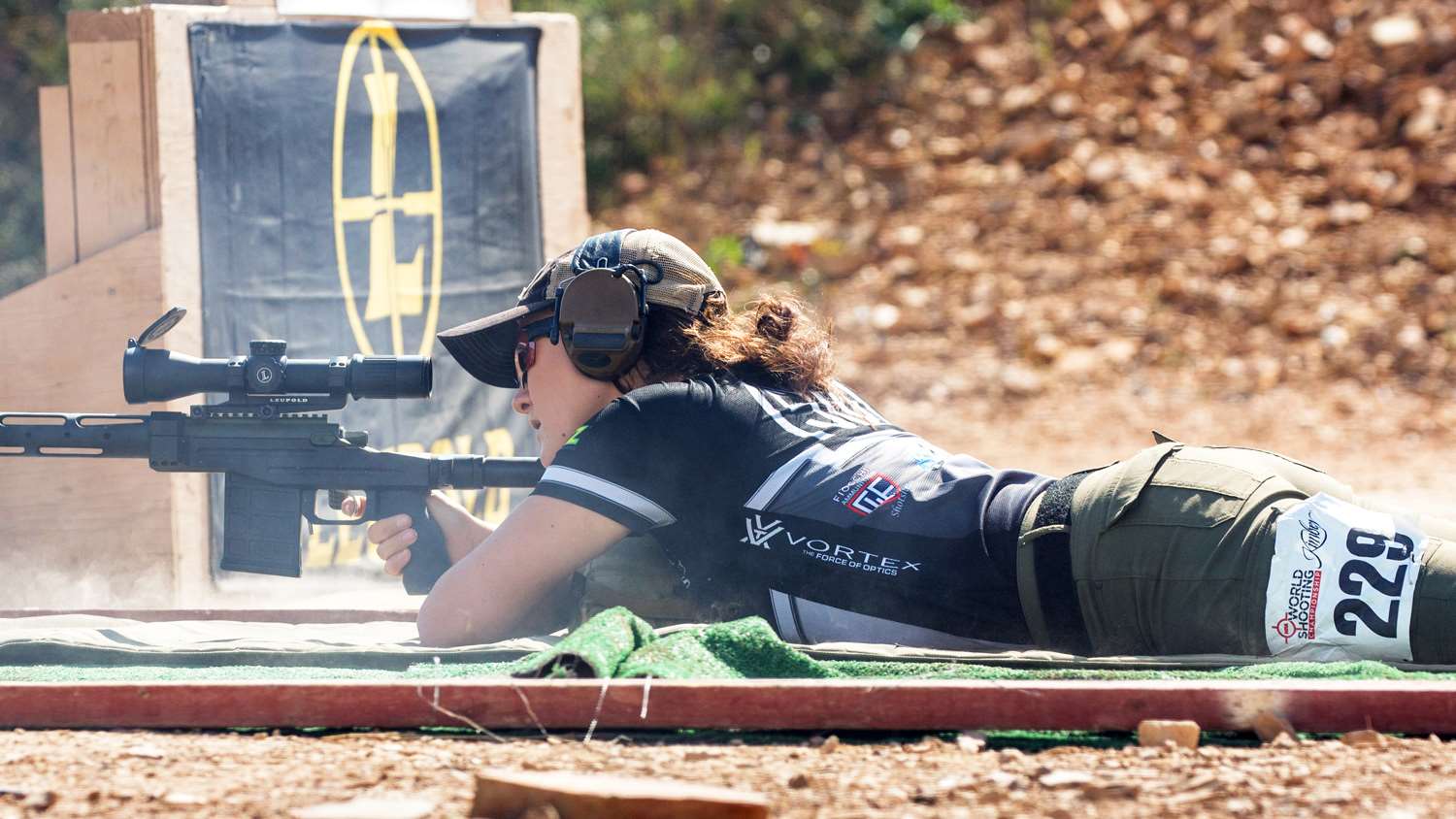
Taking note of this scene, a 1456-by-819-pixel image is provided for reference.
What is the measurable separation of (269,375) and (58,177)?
172cm

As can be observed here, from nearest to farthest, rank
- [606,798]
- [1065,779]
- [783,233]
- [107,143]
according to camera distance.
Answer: [606,798] → [1065,779] → [107,143] → [783,233]

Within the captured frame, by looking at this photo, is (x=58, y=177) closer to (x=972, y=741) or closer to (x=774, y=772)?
(x=774, y=772)

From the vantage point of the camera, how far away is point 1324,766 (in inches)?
91.7

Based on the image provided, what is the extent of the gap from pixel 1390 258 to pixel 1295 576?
8415 millimetres

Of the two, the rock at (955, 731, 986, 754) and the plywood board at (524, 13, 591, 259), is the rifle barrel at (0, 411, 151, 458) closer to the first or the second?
the plywood board at (524, 13, 591, 259)

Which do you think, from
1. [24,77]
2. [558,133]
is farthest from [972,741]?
[24,77]

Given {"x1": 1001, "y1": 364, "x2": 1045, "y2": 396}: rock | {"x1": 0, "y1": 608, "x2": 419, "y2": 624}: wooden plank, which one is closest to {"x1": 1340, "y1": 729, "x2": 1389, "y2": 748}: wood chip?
{"x1": 0, "y1": 608, "x2": 419, "y2": 624}: wooden plank

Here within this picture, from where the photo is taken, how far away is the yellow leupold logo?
17.0 ft

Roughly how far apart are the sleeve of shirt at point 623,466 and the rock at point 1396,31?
407 inches

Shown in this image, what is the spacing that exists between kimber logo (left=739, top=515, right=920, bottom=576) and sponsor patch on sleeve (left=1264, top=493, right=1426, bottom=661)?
0.72 m

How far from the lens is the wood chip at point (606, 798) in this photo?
1980 millimetres

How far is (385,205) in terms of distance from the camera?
17.3ft

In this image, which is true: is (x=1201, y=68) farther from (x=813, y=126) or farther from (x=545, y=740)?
(x=545, y=740)

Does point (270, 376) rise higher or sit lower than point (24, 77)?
lower
